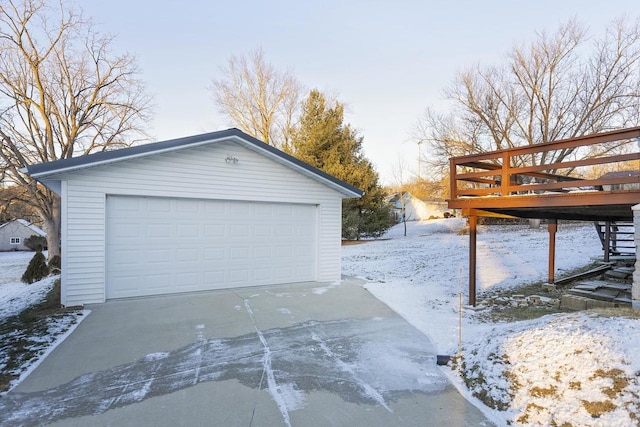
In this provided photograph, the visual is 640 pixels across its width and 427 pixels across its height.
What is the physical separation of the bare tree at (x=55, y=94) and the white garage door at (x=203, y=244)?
42.4ft

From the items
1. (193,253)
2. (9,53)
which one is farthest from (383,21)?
(9,53)

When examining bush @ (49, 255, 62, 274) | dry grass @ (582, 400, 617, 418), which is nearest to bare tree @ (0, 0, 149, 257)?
bush @ (49, 255, 62, 274)

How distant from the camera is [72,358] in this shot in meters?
4.17

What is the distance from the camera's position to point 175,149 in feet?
23.8

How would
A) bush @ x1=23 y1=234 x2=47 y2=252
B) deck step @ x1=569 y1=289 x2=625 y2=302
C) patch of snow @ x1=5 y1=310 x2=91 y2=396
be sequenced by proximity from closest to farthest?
patch of snow @ x1=5 y1=310 x2=91 y2=396
deck step @ x1=569 y1=289 x2=625 y2=302
bush @ x1=23 y1=234 x2=47 y2=252

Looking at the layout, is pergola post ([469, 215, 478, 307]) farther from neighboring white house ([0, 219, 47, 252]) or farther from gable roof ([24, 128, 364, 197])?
neighboring white house ([0, 219, 47, 252])

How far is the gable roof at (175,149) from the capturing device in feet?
19.9

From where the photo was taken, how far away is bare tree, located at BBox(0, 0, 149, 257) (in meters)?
16.2

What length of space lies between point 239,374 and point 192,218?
4610mm

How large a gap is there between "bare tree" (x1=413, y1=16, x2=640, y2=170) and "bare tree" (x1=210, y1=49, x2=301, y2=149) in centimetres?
1084

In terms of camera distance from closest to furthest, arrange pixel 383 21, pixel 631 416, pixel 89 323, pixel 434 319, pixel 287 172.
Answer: pixel 631 416 < pixel 89 323 < pixel 434 319 < pixel 287 172 < pixel 383 21

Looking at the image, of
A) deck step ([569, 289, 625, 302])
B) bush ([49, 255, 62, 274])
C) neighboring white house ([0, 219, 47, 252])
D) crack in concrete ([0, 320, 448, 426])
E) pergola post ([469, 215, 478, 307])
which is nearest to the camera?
crack in concrete ([0, 320, 448, 426])

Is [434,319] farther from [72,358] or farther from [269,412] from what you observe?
[72,358]

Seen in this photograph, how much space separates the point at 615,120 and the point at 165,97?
79.3ft
